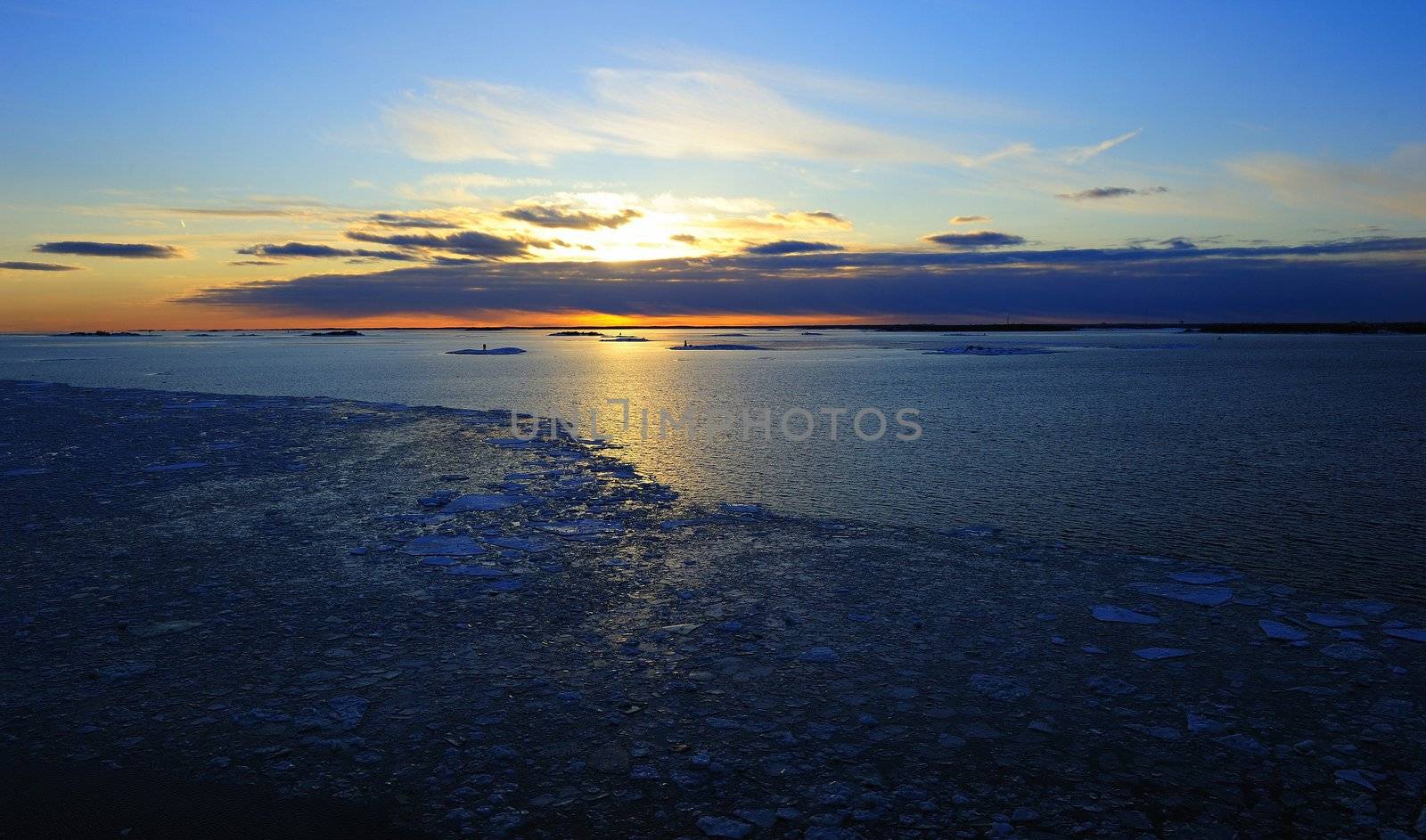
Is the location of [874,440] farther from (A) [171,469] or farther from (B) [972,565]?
(A) [171,469]

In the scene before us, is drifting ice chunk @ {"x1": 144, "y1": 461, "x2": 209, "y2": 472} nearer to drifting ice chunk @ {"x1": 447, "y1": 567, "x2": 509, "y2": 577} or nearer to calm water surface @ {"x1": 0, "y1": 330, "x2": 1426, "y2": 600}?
calm water surface @ {"x1": 0, "y1": 330, "x2": 1426, "y2": 600}

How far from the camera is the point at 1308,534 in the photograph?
881 centimetres

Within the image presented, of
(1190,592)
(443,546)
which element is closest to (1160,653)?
(1190,592)

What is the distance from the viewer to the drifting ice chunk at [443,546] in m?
8.08

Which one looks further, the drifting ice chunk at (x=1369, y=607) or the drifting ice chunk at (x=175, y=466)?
the drifting ice chunk at (x=175, y=466)

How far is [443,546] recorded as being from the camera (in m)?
8.34

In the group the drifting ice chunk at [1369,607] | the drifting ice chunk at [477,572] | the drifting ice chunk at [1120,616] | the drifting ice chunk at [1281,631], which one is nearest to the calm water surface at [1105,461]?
the drifting ice chunk at [1369,607]

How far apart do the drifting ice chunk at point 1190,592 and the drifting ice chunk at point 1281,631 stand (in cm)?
49

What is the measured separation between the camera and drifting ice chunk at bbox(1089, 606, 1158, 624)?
6.19 m

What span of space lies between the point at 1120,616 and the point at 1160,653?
717 millimetres

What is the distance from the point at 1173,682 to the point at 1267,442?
13725 mm

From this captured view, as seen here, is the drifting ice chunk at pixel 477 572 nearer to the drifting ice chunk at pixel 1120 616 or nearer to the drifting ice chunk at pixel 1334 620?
the drifting ice chunk at pixel 1120 616

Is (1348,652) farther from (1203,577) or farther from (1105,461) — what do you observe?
(1105,461)

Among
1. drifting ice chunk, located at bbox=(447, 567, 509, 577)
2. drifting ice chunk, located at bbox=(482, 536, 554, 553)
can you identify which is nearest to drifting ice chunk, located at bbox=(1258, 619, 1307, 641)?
drifting ice chunk, located at bbox=(447, 567, 509, 577)
